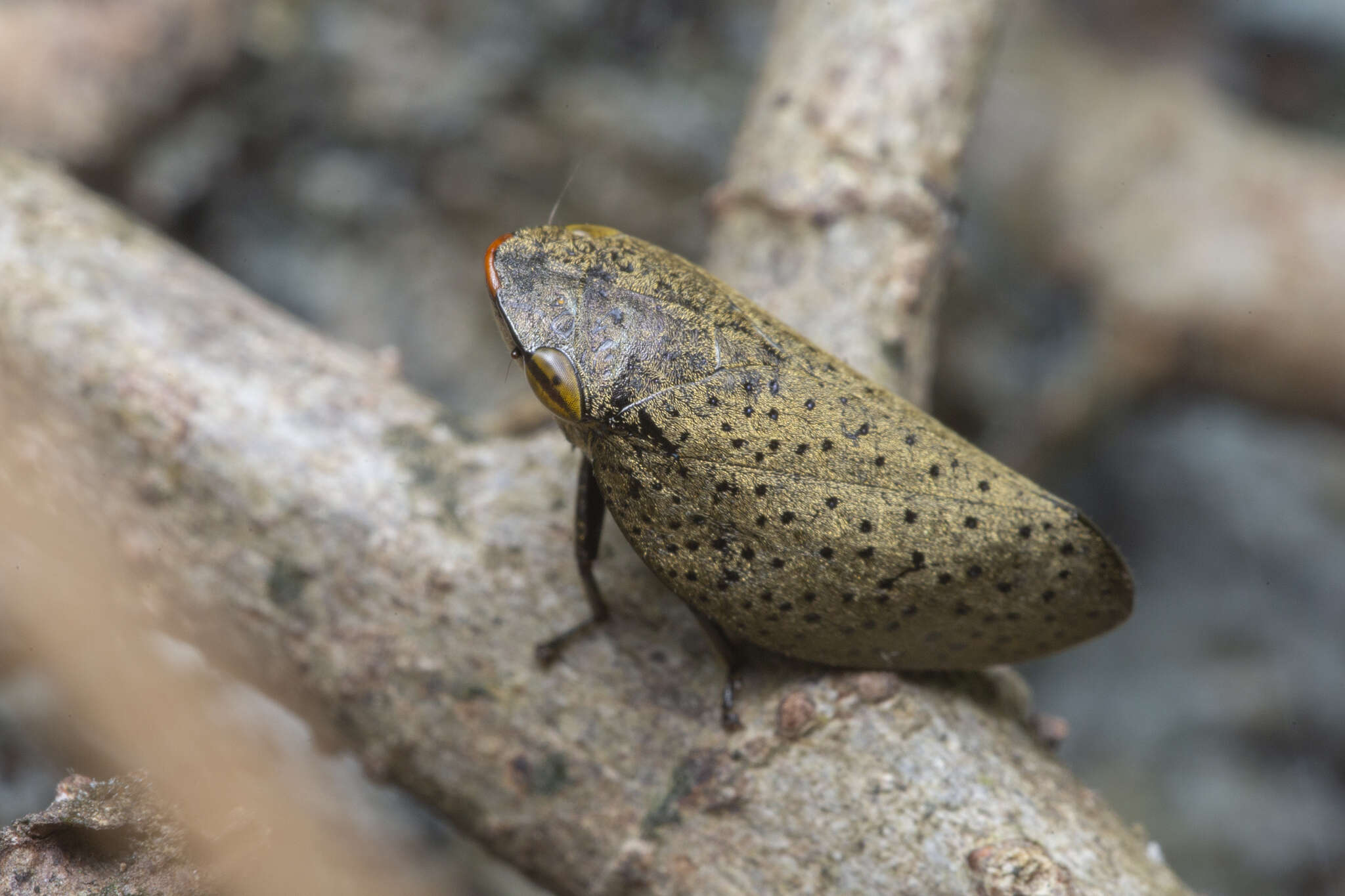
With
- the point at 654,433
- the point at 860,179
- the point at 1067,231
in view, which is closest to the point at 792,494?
the point at 654,433

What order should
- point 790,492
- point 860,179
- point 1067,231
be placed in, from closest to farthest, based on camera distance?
point 790,492 → point 860,179 → point 1067,231

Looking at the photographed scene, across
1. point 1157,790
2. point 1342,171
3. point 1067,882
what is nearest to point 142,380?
point 1067,882

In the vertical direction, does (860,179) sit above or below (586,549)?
above

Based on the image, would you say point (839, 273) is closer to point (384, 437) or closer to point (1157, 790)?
point (384, 437)

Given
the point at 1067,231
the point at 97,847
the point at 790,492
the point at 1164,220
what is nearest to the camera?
the point at 97,847

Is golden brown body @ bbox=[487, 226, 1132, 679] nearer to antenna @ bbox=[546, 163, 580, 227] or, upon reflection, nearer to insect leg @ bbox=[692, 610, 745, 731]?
insect leg @ bbox=[692, 610, 745, 731]

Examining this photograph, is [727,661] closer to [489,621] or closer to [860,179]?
[489,621]

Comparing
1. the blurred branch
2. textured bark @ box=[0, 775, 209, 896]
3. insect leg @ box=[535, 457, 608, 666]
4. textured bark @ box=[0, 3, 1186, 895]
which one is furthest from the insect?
the blurred branch
